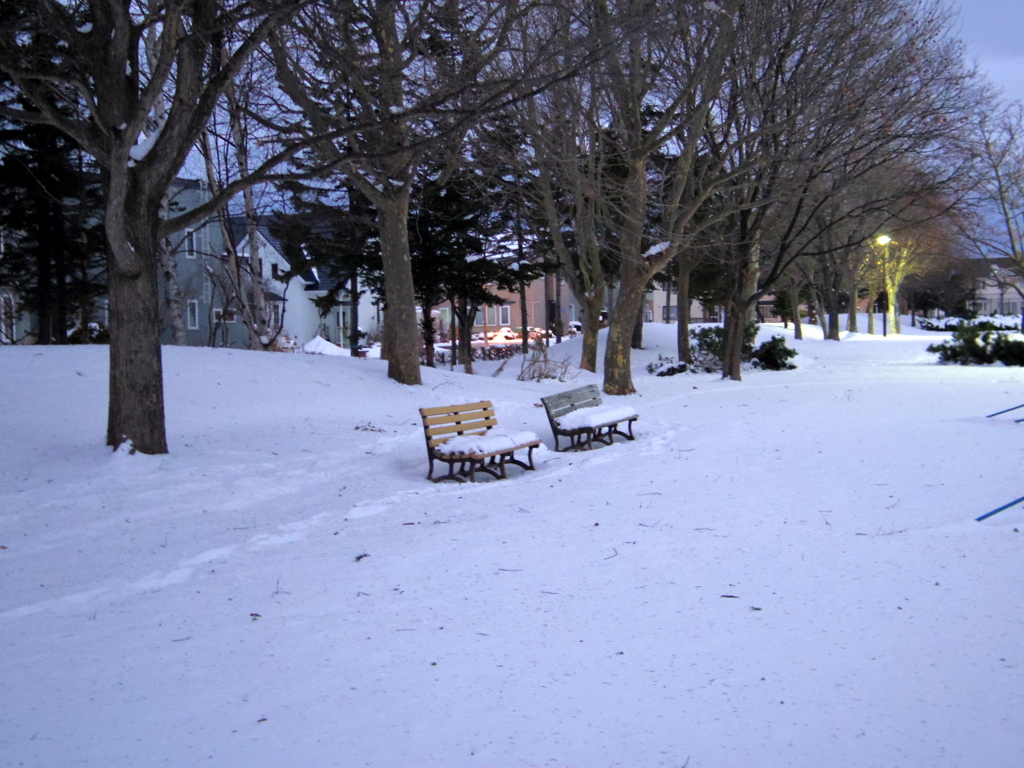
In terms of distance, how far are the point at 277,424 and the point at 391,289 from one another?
4.40m

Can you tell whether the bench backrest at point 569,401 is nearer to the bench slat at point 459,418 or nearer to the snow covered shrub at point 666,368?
the bench slat at point 459,418

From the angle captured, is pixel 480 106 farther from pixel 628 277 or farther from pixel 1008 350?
pixel 1008 350

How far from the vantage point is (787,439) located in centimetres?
1034

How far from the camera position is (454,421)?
10.2 metres

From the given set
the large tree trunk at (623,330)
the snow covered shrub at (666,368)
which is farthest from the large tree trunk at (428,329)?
the large tree trunk at (623,330)

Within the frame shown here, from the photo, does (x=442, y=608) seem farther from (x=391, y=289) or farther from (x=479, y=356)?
(x=479, y=356)

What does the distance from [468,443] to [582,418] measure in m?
2.36

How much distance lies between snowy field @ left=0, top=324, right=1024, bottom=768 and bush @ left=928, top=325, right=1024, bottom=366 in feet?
49.6

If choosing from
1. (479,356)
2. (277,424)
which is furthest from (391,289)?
(479,356)

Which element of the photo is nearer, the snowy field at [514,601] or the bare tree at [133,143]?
the snowy field at [514,601]

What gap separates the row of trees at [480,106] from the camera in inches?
348

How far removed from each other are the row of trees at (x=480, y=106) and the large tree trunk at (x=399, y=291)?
0.14ft

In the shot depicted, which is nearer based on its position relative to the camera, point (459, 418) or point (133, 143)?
point (133, 143)

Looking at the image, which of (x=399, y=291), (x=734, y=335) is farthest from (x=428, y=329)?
(x=399, y=291)
